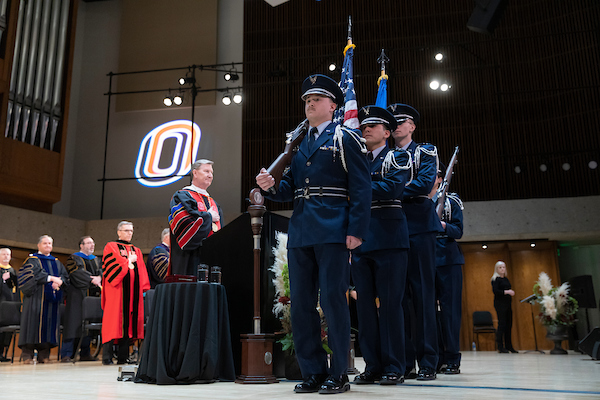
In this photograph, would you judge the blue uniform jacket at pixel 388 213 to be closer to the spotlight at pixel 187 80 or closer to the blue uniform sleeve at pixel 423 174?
the blue uniform sleeve at pixel 423 174

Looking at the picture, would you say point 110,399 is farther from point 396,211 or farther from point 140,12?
point 140,12

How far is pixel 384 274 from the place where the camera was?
291cm

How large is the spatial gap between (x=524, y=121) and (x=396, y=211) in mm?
9121

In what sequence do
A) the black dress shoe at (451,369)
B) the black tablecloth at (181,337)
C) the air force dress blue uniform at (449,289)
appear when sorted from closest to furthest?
the black tablecloth at (181,337) → the black dress shoe at (451,369) → the air force dress blue uniform at (449,289)

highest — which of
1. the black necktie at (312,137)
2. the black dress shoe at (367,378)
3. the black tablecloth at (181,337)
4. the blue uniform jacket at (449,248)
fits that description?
the black necktie at (312,137)

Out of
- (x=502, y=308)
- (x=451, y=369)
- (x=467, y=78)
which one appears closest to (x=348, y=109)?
(x=451, y=369)

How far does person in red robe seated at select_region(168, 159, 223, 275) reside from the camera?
382cm

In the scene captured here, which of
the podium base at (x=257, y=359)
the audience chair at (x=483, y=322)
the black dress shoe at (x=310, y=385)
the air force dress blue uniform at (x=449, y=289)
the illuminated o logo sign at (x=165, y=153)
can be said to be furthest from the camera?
the illuminated o logo sign at (x=165, y=153)

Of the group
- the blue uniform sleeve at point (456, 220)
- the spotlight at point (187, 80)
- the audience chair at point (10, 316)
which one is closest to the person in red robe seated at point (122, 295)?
the audience chair at point (10, 316)

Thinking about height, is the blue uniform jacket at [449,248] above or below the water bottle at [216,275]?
above

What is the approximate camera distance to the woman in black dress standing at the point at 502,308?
9.12m

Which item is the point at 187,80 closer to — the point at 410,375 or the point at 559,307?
the point at 559,307

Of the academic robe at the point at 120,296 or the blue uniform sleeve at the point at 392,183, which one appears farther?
the academic robe at the point at 120,296

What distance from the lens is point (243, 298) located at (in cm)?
357
